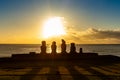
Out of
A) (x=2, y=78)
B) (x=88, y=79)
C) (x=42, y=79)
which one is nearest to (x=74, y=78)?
(x=88, y=79)

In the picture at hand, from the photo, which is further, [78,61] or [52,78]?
[78,61]

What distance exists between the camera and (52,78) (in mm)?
21641

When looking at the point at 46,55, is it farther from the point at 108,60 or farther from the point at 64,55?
the point at 108,60

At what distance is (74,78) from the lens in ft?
71.3

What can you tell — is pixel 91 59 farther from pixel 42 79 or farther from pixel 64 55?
pixel 42 79

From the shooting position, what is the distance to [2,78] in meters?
22.0

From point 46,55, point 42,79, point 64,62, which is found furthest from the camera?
point 46,55

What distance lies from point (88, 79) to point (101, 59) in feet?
60.4

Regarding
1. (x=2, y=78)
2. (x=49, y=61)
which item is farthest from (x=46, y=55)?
(x=2, y=78)

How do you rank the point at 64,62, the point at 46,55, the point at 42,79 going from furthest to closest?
the point at 46,55, the point at 64,62, the point at 42,79

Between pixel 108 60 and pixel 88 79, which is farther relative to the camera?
pixel 108 60

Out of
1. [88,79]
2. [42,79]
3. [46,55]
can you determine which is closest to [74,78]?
[88,79]

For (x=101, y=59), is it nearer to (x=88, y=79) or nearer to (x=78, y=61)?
(x=78, y=61)

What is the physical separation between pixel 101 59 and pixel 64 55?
5085 millimetres
